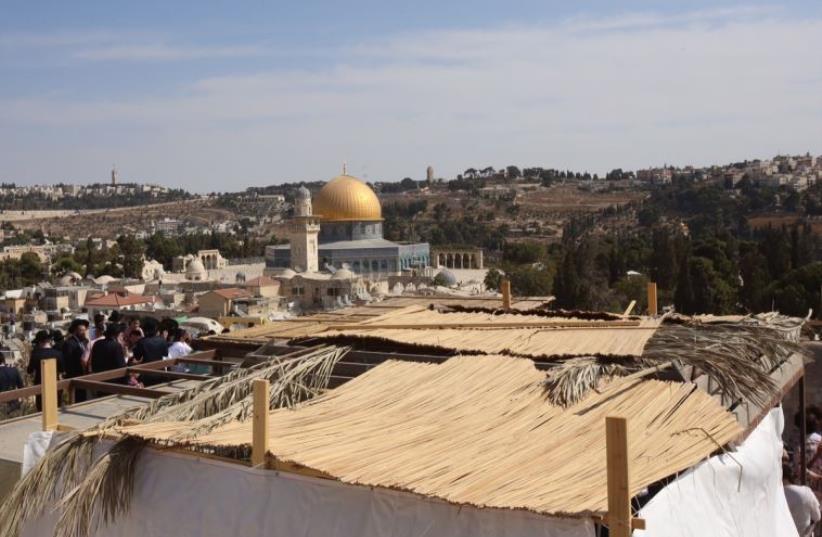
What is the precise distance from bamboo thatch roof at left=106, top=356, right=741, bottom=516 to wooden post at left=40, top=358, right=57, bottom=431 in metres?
0.82

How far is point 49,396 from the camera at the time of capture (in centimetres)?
478

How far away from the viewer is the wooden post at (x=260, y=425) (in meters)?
3.70

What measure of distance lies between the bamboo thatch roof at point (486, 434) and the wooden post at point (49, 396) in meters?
0.82

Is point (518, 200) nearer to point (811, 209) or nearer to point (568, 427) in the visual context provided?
point (811, 209)

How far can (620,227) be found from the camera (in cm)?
7288

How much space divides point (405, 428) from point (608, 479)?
1.26 meters

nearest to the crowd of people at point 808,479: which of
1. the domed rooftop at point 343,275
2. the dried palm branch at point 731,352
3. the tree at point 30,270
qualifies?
the dried palm branch at point 731,352

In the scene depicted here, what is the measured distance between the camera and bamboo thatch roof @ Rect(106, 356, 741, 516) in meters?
3.30

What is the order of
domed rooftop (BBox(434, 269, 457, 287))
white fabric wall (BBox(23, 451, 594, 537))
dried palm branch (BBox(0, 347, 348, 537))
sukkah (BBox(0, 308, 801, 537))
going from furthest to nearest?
domed rooftop (BBox(434, 269, 457, 287)), dried palm branch (BBox(0, 347, 348, 537)), sukkah (BBox(0, 308, 801, 537)), white fabric wall (BBox(23, 451, 594, 537))

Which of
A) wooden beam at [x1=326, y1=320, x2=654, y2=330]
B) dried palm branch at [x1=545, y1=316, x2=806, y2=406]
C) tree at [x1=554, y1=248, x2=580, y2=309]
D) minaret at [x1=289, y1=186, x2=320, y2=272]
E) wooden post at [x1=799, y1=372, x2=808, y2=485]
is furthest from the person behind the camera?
minaret at [x1=289, y1=186, x2=320, y2=272]

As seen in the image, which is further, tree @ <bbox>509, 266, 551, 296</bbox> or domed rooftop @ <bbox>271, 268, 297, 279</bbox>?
domed rooftop @ <bbox>271, 268, 297, 279</bbox>

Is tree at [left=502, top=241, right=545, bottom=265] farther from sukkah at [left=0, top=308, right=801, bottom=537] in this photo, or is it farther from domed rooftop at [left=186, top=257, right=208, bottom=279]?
sukkah at [left=0, top=308, right=801, bottom=537]

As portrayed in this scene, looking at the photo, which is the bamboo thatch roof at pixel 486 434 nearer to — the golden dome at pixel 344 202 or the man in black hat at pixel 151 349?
the man in black hat at pixel 151 349

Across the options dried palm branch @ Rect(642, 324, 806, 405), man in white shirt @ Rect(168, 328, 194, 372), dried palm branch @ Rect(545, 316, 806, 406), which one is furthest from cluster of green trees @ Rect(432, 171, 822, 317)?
man in white shirt @ Rect(168, 328, 194, 372)
